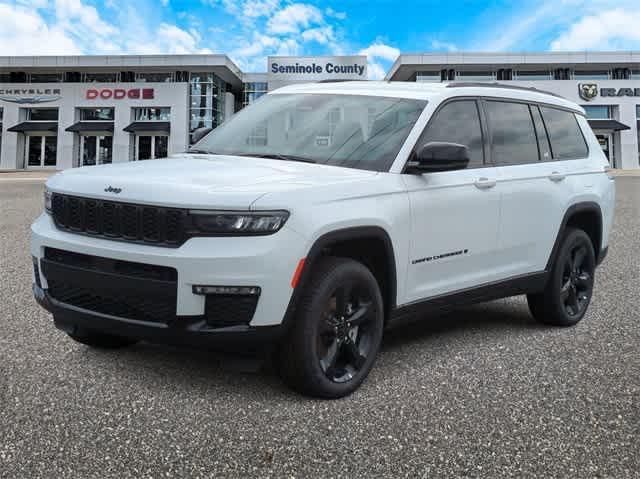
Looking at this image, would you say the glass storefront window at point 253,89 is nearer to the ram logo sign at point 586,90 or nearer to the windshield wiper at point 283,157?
the ram logo sign at point 586,90

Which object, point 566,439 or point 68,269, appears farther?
point 68,269

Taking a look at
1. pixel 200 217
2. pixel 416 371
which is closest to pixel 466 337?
pixel 416 371

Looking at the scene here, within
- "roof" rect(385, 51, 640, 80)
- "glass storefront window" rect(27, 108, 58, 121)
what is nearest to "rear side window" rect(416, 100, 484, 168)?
"roof" rect(385, 51, 640, 80)

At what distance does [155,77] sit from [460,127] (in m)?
53.0

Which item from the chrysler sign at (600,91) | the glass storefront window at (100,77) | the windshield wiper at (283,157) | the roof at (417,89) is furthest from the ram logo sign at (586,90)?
the windshield wiper at (283,157)

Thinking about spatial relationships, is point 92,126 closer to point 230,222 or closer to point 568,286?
point 568,286

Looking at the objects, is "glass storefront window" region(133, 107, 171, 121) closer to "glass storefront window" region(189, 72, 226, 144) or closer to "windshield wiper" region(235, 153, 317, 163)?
"glass storefront window" region(189, 72, 226, 144)

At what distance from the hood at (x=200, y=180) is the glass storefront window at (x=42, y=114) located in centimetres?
5452

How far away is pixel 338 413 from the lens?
125 inches

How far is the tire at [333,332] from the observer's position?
3125mm

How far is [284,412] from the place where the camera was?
316cm

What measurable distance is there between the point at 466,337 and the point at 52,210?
122 inches

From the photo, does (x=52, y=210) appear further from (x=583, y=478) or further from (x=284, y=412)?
(x=583, y=478)

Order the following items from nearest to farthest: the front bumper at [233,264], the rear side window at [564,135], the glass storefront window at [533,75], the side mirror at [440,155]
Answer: the front bumper at [233,264] < the side mirror at [440,155] < the rear side window at [564,135] < the glass storefront window at [533,75]
